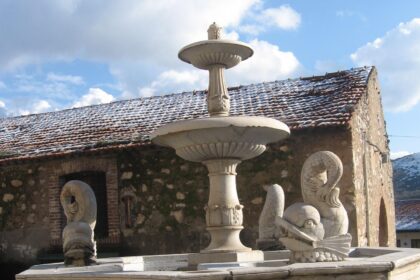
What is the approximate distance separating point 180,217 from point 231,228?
5719 millimetres

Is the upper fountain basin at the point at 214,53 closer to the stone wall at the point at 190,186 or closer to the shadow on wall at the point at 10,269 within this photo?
the stone wall at the point at 190,186

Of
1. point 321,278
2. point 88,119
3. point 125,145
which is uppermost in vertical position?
point 88,119

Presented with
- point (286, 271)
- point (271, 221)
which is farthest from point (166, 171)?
point (286, 271)

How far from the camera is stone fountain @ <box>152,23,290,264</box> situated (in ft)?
24.6

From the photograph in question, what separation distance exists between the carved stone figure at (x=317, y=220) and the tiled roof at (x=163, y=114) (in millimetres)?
5322

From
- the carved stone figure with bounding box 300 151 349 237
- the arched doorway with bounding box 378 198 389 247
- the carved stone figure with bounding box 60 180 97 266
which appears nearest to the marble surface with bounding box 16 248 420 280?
the carved stone figure with bounding box 300 151 349 237

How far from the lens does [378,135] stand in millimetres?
16906

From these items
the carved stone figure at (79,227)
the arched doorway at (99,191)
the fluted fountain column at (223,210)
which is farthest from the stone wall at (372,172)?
the carved stone figure at (79,227)

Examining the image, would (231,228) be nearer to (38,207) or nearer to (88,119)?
(38,207)

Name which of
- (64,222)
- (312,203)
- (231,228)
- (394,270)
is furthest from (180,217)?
(394,270)

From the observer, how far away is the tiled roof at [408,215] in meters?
24.3

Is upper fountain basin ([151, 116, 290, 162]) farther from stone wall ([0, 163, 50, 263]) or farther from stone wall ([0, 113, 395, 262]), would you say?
stone wall ([0, 163, 50, 263])

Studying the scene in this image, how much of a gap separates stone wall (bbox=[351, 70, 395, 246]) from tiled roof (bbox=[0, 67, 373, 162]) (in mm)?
604

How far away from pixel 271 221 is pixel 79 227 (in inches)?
102
